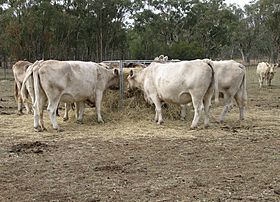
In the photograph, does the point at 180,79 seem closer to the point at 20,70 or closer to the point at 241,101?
the point at 241,101

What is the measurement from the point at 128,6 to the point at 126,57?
14.3 m

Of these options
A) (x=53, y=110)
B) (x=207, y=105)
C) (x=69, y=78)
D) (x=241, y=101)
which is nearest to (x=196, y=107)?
(x=207, y=105)

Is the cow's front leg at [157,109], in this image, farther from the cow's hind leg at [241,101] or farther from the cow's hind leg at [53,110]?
the cow's hind leg at [53,110]

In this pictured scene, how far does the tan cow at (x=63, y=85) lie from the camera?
989 cm

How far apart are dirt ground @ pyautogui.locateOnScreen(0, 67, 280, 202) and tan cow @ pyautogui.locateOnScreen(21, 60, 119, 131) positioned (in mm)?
522

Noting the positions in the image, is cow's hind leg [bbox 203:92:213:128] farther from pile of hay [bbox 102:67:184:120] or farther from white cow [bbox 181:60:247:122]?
pile of hay [bbox 102:67:184:120]

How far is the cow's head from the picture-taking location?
39.1 ft

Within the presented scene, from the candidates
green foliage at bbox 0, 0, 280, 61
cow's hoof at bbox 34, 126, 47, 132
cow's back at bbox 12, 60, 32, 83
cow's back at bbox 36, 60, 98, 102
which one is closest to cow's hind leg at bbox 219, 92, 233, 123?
cow's back at bbox 36, 60, 98, 102

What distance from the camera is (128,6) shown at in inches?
2032

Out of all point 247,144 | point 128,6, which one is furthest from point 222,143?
point 128,6

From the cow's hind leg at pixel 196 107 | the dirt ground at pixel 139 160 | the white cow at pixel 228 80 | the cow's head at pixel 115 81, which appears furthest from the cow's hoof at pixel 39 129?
the white cow at pixel 228 80

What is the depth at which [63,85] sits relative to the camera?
10.1 metres

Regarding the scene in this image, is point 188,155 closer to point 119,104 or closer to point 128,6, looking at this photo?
point 119,104

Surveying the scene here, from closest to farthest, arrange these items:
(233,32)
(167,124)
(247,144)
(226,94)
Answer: (247,144), (167,124), (226,94), (233,32)
